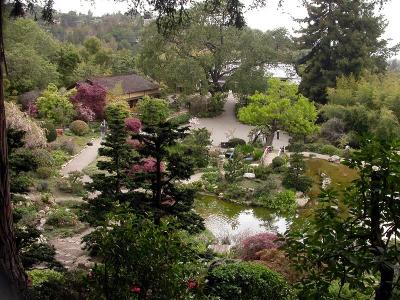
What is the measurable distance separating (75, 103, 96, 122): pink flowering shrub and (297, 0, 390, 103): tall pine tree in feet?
35.8

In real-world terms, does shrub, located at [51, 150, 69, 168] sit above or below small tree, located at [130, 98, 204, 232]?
below

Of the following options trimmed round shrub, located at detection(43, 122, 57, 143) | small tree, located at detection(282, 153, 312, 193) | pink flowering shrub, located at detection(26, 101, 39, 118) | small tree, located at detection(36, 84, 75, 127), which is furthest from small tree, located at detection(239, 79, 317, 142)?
pink flowering shrub, located at detection(26, 101, 39, 118)

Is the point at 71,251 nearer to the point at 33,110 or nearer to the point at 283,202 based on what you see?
the point at 283,202

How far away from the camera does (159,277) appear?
3783mm

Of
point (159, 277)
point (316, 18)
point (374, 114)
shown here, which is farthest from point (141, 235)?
point (316, 18)

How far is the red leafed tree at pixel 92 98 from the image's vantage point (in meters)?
23.0

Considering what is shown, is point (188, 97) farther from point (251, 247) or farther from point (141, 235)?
point (141, 235)

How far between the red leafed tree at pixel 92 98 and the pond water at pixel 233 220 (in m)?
9.88

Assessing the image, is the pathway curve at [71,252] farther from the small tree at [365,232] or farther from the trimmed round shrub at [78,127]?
the trimmed round shrub at [78,127]

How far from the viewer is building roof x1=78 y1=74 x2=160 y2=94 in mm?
25969

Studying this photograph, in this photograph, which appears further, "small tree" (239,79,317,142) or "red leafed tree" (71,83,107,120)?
"red leafed tree" (71,83,107,120)

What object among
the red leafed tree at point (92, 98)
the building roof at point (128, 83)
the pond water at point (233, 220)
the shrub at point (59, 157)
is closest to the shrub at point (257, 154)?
the pond water at point (233, 220)

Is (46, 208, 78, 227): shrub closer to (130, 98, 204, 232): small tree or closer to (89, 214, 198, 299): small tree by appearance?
(130, 98, 204, 232): small tree

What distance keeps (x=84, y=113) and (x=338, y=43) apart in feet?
42.2
